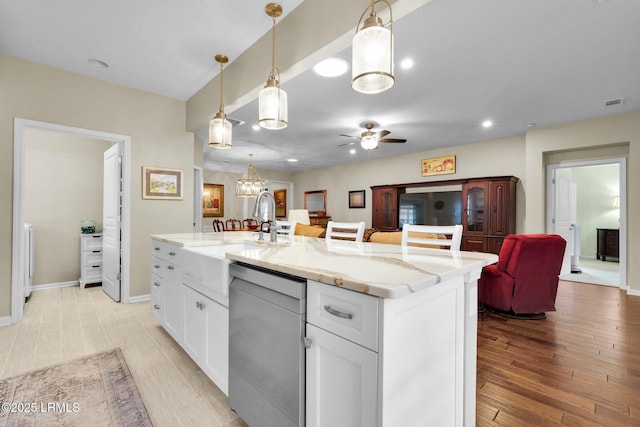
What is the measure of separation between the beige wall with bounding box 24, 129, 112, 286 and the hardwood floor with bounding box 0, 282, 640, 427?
94cm

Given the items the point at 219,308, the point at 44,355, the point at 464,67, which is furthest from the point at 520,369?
the point at 44,355

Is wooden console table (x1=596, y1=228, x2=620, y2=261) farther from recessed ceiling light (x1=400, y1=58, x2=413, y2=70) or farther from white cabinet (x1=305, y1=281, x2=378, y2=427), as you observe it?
white cabinet (x1=305, y1=281, x2=378, y2=427)

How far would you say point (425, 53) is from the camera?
8.55ft

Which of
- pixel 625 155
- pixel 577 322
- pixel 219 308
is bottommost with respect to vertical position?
pixel 577 322

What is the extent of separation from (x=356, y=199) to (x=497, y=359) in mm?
5953

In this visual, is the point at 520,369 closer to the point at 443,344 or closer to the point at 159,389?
the point at 443,344

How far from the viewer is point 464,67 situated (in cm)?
285

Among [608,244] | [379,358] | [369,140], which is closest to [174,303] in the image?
[379,358]

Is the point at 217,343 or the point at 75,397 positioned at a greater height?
the point at 217,343

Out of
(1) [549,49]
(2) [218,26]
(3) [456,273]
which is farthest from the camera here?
(1) [549,49]

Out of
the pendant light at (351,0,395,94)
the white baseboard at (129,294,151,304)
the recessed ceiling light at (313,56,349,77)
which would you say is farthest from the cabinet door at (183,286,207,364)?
the recessed ceiling light at (313,56,349,77)

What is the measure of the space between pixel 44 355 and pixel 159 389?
1168mm

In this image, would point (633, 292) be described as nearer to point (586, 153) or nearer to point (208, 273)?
point (586, 153)

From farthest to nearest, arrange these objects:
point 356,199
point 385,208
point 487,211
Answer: point 356,199 < point 385,208 < point 487,211
